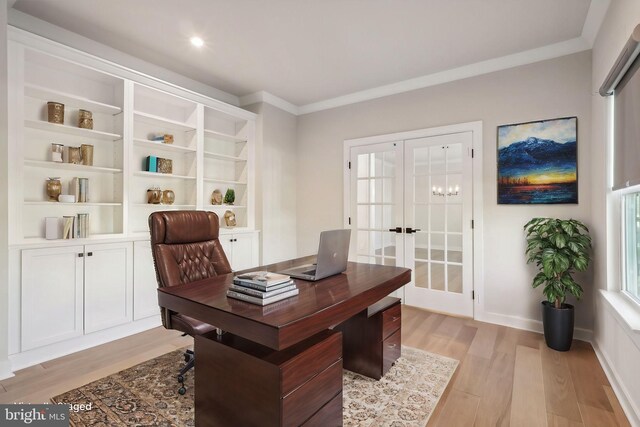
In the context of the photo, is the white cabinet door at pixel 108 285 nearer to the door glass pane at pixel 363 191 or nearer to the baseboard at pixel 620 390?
the door glass pane at pixel 363 191

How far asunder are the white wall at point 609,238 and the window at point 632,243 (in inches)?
2.9

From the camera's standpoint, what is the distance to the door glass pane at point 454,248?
342cm

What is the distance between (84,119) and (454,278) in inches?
153

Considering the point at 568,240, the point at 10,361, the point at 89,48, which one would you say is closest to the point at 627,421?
the point at 568,240

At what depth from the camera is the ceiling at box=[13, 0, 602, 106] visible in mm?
2396

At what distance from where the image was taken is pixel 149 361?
2.36 meters

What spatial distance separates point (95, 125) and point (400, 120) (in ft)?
10.5

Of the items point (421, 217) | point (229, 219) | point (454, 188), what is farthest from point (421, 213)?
point (229, 219)

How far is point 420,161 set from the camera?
12.1 ft

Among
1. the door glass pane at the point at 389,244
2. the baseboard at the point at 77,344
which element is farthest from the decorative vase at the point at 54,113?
the door glass pane at the point at 389,244

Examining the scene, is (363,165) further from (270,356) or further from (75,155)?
(270,356)

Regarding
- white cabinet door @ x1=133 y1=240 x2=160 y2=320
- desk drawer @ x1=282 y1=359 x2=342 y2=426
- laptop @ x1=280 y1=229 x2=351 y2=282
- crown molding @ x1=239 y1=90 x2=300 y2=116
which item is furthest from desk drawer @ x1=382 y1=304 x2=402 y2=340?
crown molding @ x1=239 y1=90 x2=300 y2=116

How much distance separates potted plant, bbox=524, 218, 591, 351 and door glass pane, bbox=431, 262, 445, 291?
98 centimetres

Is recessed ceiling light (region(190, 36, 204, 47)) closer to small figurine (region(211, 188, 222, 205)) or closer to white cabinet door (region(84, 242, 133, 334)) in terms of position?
Result: small figurine (region(211, 188, 222, 205))
